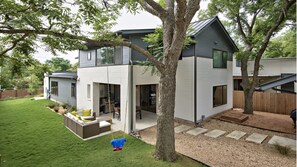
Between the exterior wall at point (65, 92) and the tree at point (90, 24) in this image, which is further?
the exterior wall at point (65, 92)

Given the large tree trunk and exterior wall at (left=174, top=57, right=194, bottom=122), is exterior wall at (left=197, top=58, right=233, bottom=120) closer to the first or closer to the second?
exterior wall at (left=174, top=57, right=194, bottom=122)

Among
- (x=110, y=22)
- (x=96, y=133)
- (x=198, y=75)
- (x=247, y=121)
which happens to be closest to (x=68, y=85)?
(x=96, y=133)

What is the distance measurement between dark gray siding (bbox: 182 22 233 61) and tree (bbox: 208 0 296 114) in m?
1.44

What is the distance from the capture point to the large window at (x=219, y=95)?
40.4 feet

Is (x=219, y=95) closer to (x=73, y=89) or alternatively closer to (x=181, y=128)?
(x=181, y=128)

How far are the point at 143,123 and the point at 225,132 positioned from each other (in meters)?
4.71

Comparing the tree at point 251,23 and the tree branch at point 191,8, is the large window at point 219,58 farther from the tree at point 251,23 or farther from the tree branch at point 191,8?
the tree branch at point 191,8

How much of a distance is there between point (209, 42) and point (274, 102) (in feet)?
25.9

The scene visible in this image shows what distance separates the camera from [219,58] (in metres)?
12.8

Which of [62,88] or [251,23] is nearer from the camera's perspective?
[251,23]

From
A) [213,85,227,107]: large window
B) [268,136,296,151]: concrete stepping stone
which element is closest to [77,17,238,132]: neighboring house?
[213,85,227,107]: large window

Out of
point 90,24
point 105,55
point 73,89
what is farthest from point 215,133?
point 73,89

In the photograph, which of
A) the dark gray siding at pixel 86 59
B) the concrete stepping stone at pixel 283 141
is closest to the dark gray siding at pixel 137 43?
the dark gray siding at pixel 86 59

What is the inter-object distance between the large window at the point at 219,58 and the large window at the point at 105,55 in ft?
24.3
